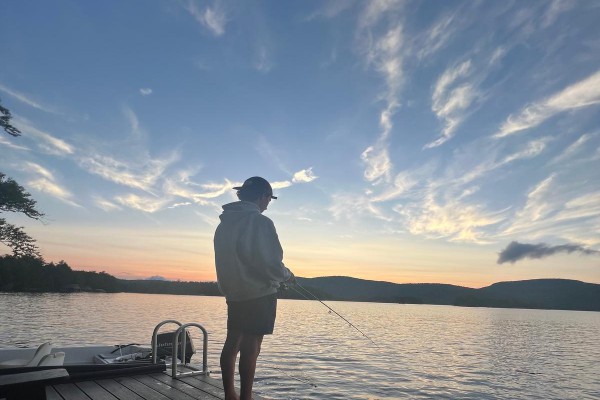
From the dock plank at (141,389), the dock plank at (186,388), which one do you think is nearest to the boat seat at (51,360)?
the dock plank at (141,389)

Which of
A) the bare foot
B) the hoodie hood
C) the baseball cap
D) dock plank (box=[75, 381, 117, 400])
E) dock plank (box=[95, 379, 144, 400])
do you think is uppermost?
the baseball cap

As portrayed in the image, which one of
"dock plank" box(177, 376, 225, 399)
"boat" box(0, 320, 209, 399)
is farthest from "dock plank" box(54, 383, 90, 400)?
"dock plank" box(177, 376, 225, 399)

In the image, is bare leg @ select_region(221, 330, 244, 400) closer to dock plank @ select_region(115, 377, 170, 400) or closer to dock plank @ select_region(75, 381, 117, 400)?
dock plank @ select_region(115, 377, 170, 400)

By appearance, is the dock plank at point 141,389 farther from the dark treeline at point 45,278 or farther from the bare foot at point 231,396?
the dark treeline at point 45,278

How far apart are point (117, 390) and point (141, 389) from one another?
326 millimetres

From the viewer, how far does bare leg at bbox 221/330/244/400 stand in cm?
473

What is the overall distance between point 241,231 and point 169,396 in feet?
9.23

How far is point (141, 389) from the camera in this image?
237 inches

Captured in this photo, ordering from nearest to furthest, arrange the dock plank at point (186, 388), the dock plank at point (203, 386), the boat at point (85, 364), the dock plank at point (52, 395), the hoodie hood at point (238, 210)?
1. the boat at point (85, 364)
2. the hoodie hood at point (238, 210)
3. the dock plank at point (52, 395)
4. the dock plank at point (186, 388)
5. the dock plank at point (203, 386)

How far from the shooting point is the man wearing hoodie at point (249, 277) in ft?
14.7

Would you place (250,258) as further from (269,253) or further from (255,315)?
(255,315)

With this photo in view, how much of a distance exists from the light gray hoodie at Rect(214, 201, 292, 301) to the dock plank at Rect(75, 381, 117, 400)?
2.53 metres

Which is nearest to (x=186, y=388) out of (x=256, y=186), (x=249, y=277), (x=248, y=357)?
(x=248, y=357)

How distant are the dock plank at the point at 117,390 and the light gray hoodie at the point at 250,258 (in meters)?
2.32
